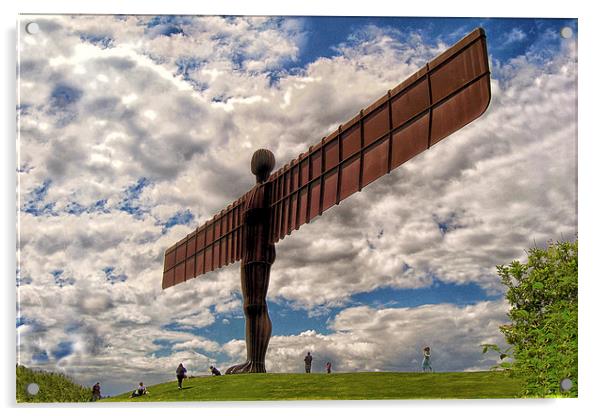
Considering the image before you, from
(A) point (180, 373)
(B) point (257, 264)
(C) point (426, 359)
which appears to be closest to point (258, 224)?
(B) point (257, 264)

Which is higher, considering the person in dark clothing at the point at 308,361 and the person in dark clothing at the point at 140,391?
the person in dark clothing at the point at 308,361

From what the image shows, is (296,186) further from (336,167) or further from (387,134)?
(387,134)

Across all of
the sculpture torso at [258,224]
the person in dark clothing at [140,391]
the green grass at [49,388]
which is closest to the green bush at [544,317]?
the sculpture torso at [258,224]

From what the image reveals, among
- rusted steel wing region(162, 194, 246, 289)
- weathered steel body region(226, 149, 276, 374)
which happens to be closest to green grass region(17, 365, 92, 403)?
weathered steel body region(226, 149, 276, 374)

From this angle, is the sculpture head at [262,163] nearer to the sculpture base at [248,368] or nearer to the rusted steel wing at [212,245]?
the rusted steel wing at [212,245]

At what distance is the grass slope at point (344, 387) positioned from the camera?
11.3 metres

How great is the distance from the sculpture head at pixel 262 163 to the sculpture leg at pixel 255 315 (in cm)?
135

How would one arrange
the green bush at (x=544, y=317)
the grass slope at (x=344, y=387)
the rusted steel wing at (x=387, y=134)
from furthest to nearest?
1. the grass slope at (x=344, y=387)
2. the green bush at (x=544, y=317)
3. the rusted steel wing at (x=387, y=134)

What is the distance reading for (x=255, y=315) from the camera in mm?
12523

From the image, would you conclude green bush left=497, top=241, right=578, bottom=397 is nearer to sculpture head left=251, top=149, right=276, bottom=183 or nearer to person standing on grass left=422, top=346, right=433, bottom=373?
person standing on grass left=422, top=346, right=433, bottom=373

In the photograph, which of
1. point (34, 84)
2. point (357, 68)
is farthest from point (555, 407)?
point (34, 84)

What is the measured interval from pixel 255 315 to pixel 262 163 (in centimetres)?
225

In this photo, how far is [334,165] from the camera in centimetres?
1200

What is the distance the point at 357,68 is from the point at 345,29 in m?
0.57
